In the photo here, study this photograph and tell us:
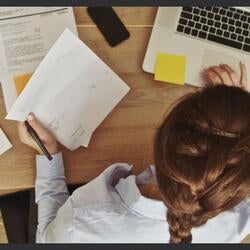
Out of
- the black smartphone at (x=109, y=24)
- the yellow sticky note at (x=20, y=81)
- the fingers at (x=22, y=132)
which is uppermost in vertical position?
the black smartphone at (x=109, y=24)

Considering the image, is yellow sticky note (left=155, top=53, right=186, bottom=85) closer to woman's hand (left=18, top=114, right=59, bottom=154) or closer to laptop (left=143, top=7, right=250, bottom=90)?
laptop (left=143, top=7, right=250, bottom=90)

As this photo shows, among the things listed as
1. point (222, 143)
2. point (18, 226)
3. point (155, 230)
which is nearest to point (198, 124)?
point (222, 143)

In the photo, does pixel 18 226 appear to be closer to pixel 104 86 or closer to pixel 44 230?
pixel 44 230

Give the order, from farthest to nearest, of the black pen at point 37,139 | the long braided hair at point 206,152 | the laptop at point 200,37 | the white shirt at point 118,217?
the laptop at point 200,37
the black pen at point 37,139
the white shirt at point 118,217
the long braided hair at point 206,152

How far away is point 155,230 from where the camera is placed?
81 cm

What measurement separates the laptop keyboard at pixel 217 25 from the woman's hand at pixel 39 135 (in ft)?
1.21

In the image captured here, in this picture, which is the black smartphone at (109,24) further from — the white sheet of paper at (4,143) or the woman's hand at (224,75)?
the white sheet of paper at (4,143)

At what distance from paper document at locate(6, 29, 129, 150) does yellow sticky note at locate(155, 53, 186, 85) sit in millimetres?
86

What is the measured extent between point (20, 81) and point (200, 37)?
41 cm

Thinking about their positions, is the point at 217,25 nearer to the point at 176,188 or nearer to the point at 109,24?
the point at 109,24

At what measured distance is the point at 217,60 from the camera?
3.44ft

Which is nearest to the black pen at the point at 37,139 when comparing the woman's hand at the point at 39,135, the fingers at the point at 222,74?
the woman's hand at the point at 39,135

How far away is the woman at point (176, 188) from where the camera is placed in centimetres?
67

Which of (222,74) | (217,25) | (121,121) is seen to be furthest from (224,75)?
(121,121)
